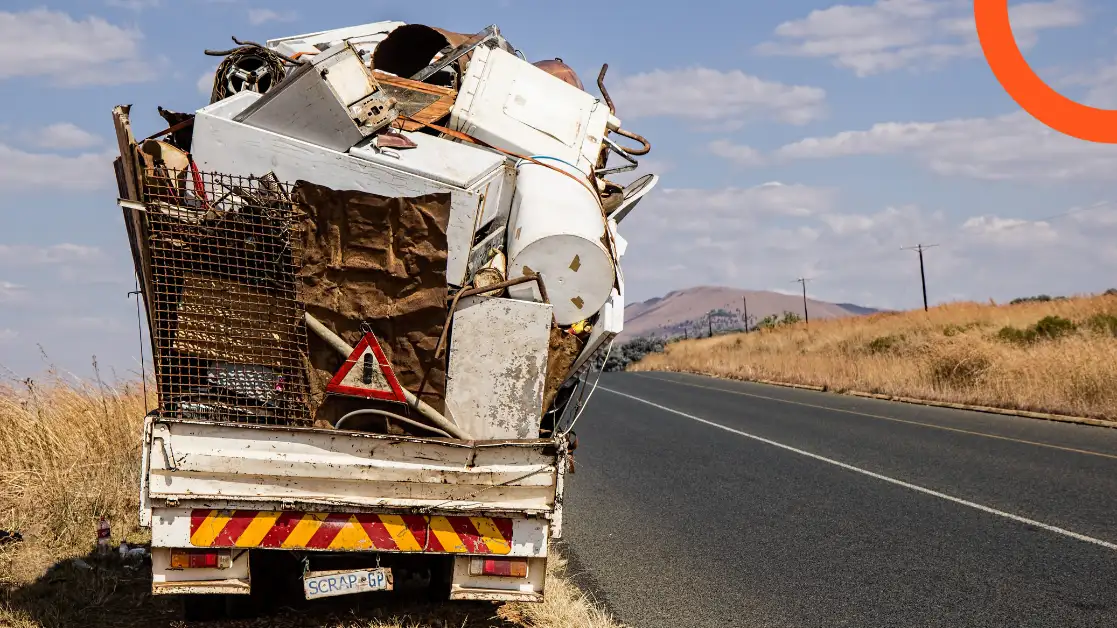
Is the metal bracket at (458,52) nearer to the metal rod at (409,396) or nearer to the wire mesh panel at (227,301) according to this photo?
the wire mesh panel at (227,301)

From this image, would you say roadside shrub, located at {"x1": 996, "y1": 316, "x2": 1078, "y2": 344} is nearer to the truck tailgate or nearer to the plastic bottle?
the plastic bottle

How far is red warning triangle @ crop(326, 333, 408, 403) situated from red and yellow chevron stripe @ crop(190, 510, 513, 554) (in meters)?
0.58

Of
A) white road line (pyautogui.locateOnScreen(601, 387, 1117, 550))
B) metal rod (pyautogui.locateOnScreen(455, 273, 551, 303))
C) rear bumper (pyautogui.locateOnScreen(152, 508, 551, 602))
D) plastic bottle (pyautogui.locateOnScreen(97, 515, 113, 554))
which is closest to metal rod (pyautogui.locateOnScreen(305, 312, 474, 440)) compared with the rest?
rear bumper (pyautogui.locateOnScreen(152, 508, 551, 602))

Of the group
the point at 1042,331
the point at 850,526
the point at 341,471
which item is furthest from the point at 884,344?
the point at 341,471

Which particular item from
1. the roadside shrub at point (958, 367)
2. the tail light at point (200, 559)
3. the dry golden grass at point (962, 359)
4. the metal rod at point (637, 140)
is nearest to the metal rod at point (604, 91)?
the metal rod at point (637, 140)

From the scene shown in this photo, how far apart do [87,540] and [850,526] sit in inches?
227

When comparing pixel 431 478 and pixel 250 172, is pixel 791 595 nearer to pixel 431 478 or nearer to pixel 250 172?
pixel 431 478

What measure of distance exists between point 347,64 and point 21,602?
11.6ft

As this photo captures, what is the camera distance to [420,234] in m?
5.24

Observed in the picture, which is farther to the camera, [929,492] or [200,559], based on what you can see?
[929,492]

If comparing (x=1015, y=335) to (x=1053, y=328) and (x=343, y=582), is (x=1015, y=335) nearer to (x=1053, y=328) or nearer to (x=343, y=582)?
(x=1053, y=328)

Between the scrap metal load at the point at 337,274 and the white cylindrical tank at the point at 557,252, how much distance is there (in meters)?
0.01

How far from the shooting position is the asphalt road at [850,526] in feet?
20.6

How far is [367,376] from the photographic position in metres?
5.21
